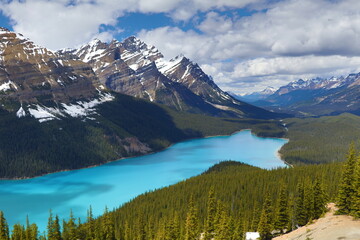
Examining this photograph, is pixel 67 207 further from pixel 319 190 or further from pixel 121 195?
pixel 319 190

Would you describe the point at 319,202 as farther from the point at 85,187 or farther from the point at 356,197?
the point at 85,187

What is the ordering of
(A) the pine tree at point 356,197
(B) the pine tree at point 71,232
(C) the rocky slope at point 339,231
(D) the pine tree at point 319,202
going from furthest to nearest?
1. (B) the pine tree at point 71,232
2. (D) the pine tree at point 319,202
3. (A) the pine tree at point 356,197
4. (C) the rocky slope at point 339,231

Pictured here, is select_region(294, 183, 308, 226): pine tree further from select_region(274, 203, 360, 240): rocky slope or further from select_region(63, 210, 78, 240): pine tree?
select_region(63, 210, 78, 240): pine tree

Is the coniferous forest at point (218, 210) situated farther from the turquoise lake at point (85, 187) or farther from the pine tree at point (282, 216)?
the turquoise lake at point (85, 187)

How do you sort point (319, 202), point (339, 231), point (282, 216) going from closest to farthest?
point (339, 231), point (319, 202), point (282, 216)

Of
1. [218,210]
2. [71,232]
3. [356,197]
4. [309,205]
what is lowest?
[71,232]

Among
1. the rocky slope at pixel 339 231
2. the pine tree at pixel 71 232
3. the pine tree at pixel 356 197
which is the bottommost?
the pine tree at pixel 71 232

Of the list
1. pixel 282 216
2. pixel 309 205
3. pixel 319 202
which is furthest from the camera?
pixel 282 216

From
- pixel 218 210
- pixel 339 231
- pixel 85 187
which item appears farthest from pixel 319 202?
pixel 85 187

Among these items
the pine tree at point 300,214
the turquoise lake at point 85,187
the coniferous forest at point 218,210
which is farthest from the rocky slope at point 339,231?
the turquoise lake at point 85,187

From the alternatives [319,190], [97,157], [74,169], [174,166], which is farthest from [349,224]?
[97,157]

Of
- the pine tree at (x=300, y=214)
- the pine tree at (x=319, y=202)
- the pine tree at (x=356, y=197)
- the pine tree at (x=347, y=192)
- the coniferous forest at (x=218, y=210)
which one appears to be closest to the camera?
the pine tree at (x=356, y=197)
